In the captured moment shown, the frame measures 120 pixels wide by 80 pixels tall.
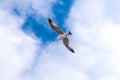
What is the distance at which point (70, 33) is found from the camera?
73.5m

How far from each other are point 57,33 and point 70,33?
2651mm

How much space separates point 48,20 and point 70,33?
4.41m

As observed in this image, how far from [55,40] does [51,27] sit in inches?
88.9

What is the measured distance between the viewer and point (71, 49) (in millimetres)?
77125

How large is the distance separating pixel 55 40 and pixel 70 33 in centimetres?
249

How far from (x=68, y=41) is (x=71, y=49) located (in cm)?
149

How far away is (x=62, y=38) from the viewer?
75.4 m

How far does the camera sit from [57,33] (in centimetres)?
7531

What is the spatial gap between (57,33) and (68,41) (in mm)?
3267

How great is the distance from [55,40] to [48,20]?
3.65m

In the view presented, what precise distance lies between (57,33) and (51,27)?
1.35m

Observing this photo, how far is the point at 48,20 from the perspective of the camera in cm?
7562

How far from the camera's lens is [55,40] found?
73938 millimetres
